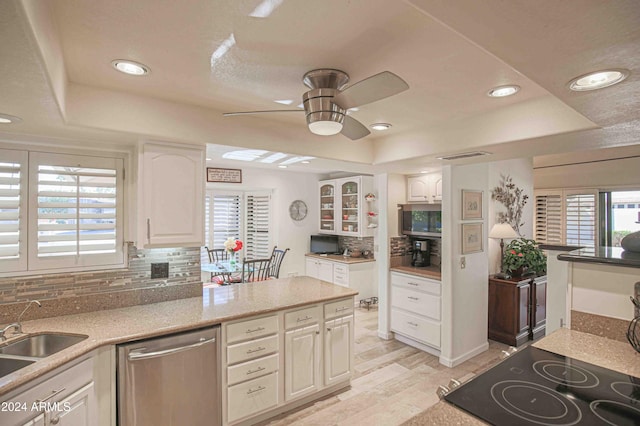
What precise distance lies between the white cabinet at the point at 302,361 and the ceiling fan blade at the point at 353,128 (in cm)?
158

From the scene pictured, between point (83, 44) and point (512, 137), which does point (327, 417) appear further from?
point (83, 44)

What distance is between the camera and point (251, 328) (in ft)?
7.59

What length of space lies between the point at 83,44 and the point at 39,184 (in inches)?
51.0

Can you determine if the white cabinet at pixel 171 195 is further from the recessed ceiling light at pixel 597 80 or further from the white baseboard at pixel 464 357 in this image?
the white baseboard at pixel 464 357

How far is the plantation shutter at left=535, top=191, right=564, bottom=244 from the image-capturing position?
217 inches

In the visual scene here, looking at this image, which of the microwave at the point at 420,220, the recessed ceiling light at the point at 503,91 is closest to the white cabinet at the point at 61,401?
the recessed ceiling light at the point at 503,91

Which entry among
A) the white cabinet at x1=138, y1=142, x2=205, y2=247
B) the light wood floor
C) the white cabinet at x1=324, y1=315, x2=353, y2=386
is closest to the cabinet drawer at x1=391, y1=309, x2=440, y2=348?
the light wood floor

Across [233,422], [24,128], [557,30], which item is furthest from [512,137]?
[24,128]

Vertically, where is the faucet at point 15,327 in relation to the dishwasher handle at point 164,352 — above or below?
above

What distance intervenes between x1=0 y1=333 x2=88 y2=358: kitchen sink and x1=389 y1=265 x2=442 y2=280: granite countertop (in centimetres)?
318

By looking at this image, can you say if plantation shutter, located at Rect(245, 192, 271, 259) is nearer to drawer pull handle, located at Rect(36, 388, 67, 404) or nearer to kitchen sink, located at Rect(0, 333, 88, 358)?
kitchen sink, located at Rect(0, 333, 88, 358)

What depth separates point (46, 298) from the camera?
87.0 inches

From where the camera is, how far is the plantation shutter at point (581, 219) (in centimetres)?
516

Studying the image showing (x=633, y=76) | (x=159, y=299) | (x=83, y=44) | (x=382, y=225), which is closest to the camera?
(x=633, y=76)
